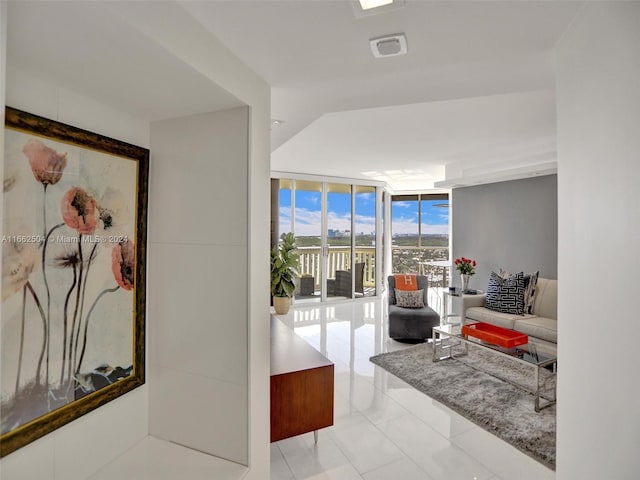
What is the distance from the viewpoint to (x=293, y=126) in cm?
261

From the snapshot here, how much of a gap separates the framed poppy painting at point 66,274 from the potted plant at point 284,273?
4607 millimetres

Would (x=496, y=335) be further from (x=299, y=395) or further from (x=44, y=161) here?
(x=44, y=161)

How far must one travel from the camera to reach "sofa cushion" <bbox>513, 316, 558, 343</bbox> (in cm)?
384

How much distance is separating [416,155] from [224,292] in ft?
14.5

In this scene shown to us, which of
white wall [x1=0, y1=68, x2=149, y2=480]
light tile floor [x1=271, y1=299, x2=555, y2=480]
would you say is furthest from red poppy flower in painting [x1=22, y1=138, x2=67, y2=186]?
light tile floor [x1=271, y1=299, x2=555, y2=480]

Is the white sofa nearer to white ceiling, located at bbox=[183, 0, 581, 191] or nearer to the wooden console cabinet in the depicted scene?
white ceiling, located at bbox=[183, 0, 581, 191]

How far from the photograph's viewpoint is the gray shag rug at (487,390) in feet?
8.24

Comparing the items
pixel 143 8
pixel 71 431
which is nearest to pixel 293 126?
pixel 143 8

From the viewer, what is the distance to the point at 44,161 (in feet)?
4.03

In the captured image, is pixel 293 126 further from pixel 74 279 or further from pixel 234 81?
pixel 74 279

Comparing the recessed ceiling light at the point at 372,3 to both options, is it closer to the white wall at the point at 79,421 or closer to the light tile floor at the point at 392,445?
the white wall at the point at 79,421

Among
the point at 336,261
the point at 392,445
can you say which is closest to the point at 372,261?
the point at 336,261

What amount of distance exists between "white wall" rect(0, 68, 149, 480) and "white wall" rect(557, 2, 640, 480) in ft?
6.12

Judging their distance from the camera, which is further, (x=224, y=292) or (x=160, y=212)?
(x=160, y=212)
